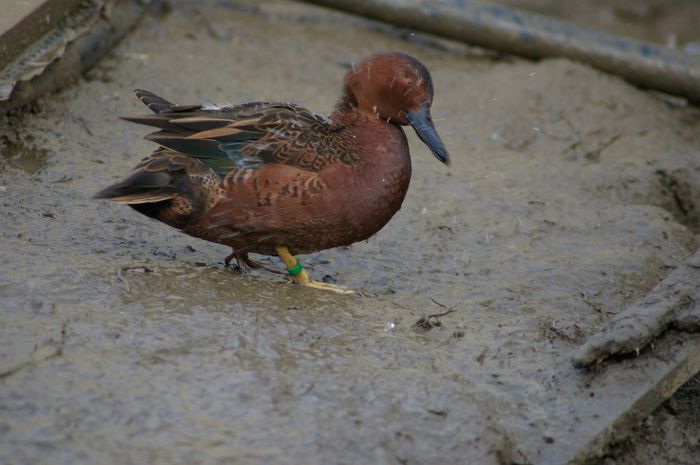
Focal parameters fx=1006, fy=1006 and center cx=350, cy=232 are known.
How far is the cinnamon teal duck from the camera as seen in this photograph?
4.09 m

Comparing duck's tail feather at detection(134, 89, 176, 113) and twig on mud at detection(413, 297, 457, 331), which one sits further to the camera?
duck's tail feather at detection(134, 89, 176, 113)

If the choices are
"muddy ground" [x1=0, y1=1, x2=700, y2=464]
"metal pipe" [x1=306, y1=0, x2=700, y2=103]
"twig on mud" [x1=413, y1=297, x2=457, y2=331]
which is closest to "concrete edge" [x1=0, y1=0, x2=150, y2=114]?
"muddy ground" [x1=0, y1=1, x2=700, y2=464]

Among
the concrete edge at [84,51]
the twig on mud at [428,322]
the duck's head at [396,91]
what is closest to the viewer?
the twig on mud at [428,322]

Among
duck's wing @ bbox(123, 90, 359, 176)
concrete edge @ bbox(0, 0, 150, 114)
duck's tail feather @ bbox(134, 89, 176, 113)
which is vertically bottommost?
concrete edge @ bbox(0, 0, 150, 114)

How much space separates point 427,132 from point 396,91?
22 centimetres

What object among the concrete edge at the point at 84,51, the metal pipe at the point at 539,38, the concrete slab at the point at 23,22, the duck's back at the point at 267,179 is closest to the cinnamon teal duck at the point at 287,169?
the duck's back at the point at 267,179

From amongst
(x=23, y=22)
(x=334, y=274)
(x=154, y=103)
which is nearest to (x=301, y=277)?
(x=334, y=274)

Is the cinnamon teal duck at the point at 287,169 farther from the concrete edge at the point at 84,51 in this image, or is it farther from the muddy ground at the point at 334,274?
the concrete edge at the point at 84,51

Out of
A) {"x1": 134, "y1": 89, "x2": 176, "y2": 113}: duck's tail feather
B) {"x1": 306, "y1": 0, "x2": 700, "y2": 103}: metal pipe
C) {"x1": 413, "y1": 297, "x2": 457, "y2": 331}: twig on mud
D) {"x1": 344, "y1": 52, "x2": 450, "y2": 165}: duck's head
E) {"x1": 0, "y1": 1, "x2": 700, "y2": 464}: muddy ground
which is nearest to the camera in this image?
{"x1": 0, "y1": 1, "x2": 700, "y2": 464}: muddy ground

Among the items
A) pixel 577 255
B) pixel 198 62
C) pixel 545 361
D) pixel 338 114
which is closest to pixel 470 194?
pixel 577 255

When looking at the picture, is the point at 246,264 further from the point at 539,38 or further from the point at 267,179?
the point at 539,38

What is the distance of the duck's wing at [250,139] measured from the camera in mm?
4129

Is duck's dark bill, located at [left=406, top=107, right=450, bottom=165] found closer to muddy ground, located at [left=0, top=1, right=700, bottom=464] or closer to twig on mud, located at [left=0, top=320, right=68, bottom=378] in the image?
muddy ground, located at [left=0, top=1, right=700, bottom=464]

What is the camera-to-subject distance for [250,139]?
4.18 metres
